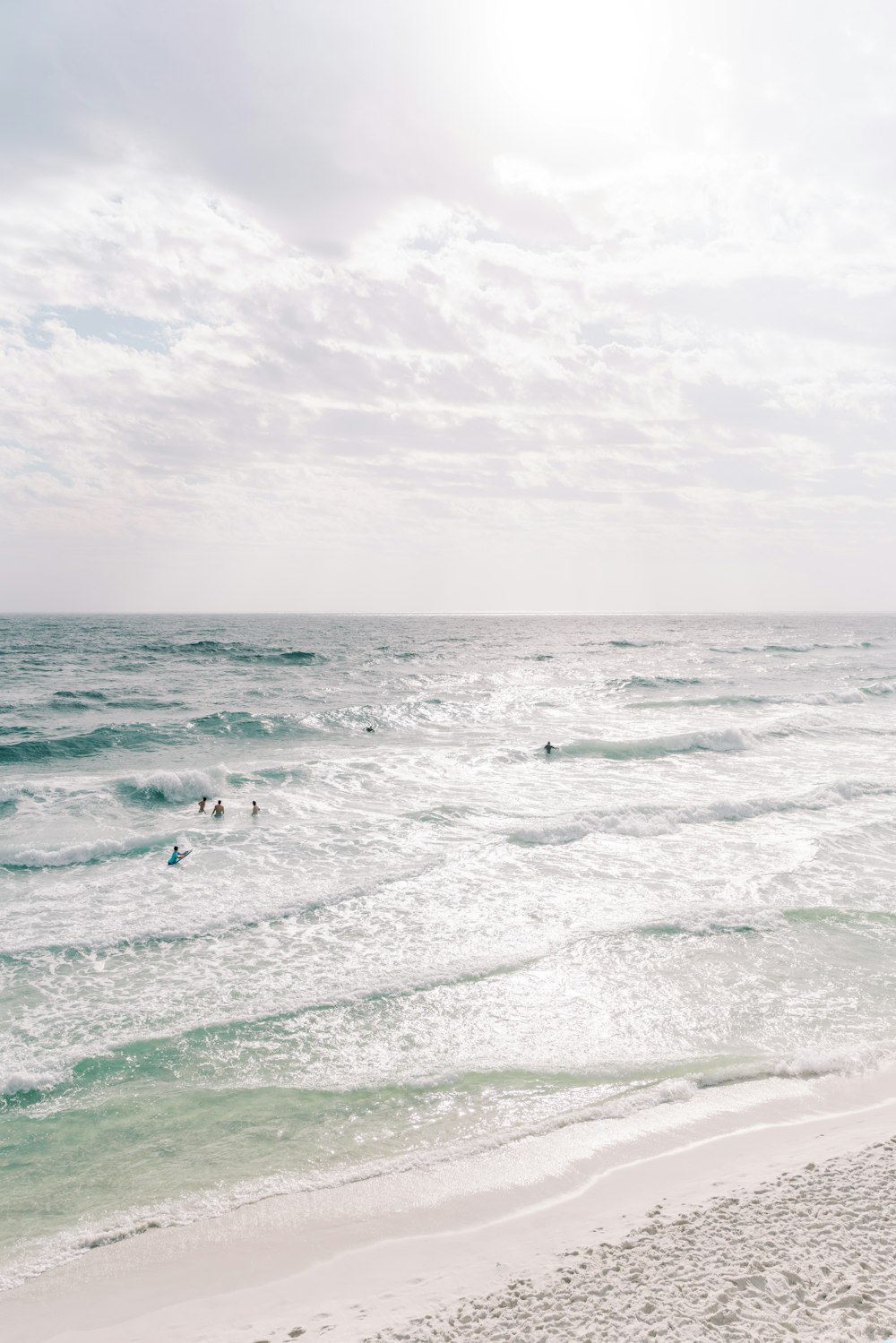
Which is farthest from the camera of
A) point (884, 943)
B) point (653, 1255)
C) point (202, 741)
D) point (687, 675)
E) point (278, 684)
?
point (687, 675)

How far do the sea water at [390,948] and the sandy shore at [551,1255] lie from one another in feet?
1.64

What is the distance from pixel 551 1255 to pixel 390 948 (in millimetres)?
7305

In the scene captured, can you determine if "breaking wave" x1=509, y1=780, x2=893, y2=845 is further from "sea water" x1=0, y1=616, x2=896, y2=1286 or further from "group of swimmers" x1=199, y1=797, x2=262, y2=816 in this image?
"group of swimmers" x1=199, y1=797, x2=262, y2=816

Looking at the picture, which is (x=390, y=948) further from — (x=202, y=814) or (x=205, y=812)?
(x=205, y=812)

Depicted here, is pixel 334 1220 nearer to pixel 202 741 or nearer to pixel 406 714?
pixel 202 741

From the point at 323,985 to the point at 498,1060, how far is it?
3.68m

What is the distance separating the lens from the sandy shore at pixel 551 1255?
19.0ft

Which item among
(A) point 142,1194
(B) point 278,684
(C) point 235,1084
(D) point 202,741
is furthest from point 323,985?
(B) point 278,684

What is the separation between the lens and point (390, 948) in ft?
44.7

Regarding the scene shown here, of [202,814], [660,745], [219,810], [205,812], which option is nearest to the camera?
[219,810]

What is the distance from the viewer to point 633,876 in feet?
56.2

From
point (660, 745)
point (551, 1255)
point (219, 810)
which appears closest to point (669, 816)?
point (660, 745)

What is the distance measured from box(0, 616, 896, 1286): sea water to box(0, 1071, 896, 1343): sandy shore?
499 millimetres

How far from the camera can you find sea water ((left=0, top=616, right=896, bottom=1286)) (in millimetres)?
8750
